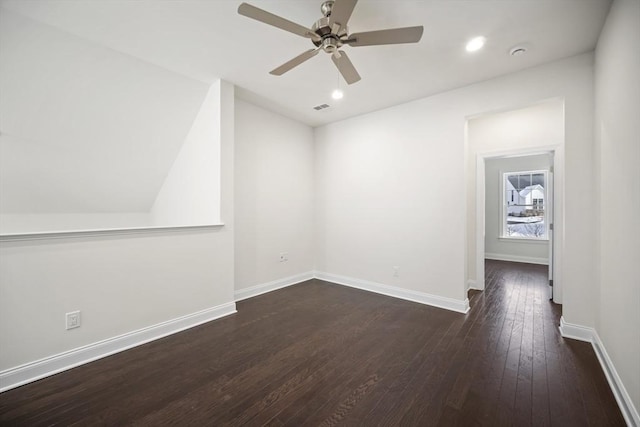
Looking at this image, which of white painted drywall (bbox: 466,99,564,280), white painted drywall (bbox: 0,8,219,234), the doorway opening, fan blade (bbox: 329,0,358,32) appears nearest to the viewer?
fan blade (bbox: 329,0,358,32)

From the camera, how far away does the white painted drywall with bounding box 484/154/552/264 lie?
19.7 ft

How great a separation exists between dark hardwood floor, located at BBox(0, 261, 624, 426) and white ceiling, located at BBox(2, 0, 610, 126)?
110 inches

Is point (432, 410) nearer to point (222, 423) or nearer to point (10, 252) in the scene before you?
point (222, 423)

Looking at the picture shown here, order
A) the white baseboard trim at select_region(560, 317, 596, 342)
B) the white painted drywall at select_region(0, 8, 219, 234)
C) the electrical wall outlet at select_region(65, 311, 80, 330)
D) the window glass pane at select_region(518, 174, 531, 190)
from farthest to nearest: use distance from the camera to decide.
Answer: the window glass pane at select_region(518, 174, 531, 190)
the white baseboard trim at select_region(560, 317, 596, 342)
the white painted drywall at select_region(0, 8, 219, 234)
the electrical wall outlet at select_region(65, 311, 80, 330)

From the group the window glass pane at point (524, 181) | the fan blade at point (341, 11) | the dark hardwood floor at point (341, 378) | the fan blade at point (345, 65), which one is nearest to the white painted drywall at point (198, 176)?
the dark hardwood floor at point (341, 378)

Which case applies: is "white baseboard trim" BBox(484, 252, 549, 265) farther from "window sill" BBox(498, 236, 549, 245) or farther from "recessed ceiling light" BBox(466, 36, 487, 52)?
"recessed ceiling light" BBox(466, 36, 487, 52)

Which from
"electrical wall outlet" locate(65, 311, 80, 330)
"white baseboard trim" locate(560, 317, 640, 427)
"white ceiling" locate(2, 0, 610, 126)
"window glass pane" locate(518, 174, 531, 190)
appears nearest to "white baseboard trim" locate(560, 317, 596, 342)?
"white baseboard trim" locate(560, 317, 640, 427)

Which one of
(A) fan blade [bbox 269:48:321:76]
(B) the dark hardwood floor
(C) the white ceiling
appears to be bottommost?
(B) the dark hardwood floor

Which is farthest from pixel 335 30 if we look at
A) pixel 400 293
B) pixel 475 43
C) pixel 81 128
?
pixel 400 293

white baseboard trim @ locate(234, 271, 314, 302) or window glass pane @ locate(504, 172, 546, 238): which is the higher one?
window glass pane @ locate(504, 172, 546, 238)

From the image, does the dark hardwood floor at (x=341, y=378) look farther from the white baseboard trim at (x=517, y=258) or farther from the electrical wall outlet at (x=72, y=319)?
the white baseboard trim at (x=517, y=258)

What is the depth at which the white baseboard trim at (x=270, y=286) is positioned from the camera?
3792 mm

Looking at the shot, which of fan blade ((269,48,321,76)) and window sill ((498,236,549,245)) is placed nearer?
fan blade ((269,48,321,76))

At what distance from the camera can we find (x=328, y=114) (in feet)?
13.9
